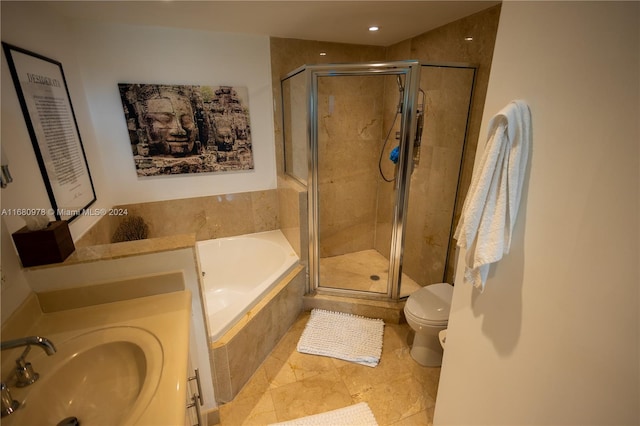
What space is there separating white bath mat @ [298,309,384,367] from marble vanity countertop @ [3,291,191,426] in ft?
3.90

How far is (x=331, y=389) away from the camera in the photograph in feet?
5.84

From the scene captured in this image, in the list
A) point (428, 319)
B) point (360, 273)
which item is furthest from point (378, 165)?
point (428, 319)

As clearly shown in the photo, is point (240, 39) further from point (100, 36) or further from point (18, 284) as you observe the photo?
point (18, 284)

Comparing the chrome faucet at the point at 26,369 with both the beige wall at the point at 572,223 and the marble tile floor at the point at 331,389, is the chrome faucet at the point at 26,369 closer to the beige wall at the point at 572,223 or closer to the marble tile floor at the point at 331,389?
the marble tile floor at the point at 331,389

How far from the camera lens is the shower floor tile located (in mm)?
2535

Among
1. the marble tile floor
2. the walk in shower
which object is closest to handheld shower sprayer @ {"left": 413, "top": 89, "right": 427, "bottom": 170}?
the walk in shower

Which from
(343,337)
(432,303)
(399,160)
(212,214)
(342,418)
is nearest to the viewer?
(342,418)

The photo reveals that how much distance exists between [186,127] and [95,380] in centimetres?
184

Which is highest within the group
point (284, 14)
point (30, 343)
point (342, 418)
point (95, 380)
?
point (284, 14)

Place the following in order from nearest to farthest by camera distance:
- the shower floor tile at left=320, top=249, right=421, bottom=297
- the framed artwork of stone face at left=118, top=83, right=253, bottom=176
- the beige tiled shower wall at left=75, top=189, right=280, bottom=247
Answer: the framed artwork of stone face at left=118, top=83, right=253, bottom=176
the beige tiled shower wall at left=75, top=189, right=280, bottom=247
the shower floor tile at left=320, top=249, right=421, bottom=297

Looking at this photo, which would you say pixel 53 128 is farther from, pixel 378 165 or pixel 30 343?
pixel 378 165

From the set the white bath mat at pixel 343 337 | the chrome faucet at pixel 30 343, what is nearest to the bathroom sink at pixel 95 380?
the chrome faucet at pixel 30 343

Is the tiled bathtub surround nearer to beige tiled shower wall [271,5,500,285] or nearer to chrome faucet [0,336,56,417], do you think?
beige tiled shower wall [271,5,500,285]

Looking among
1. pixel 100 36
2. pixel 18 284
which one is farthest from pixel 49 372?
pixel 100 36
